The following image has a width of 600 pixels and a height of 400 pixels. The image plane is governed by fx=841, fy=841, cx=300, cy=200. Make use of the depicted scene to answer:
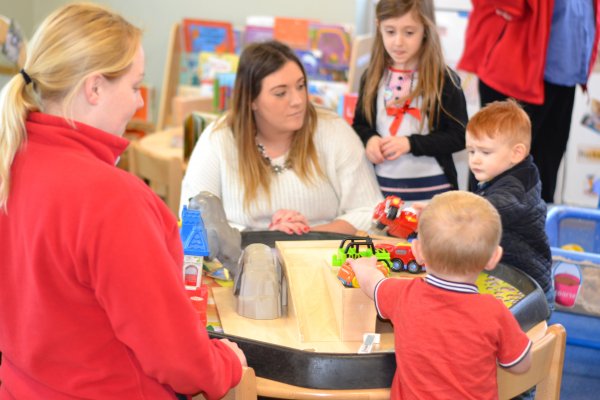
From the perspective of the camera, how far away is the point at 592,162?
4.73 m

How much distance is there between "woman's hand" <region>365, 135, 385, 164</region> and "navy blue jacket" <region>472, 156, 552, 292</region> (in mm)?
575

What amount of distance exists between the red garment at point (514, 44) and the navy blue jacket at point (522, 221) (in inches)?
37.8

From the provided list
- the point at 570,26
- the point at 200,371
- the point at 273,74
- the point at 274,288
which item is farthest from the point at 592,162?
the point at 200,371

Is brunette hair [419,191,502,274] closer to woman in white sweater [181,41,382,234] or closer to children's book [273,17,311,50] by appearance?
woman in white sweater [181,41,382,234]

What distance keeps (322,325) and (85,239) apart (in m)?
0.67

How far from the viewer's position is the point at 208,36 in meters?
4.77

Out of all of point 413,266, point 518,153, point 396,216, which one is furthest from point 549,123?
point 413,266

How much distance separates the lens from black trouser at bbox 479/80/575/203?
3102 mm

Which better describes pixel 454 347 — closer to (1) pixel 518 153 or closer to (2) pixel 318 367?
(2) pixel 318 367

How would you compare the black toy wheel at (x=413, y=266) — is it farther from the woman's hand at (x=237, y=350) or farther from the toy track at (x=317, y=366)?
the woman's hand at (x=237, y=350)

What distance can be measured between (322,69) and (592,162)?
162cm

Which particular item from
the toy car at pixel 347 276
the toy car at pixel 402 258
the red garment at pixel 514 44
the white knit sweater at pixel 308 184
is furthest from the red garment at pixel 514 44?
the toy car at pixel 347 276

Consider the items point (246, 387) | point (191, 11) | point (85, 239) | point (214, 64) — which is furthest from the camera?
point (191, 11)

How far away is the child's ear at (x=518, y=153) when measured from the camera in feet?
7.02
